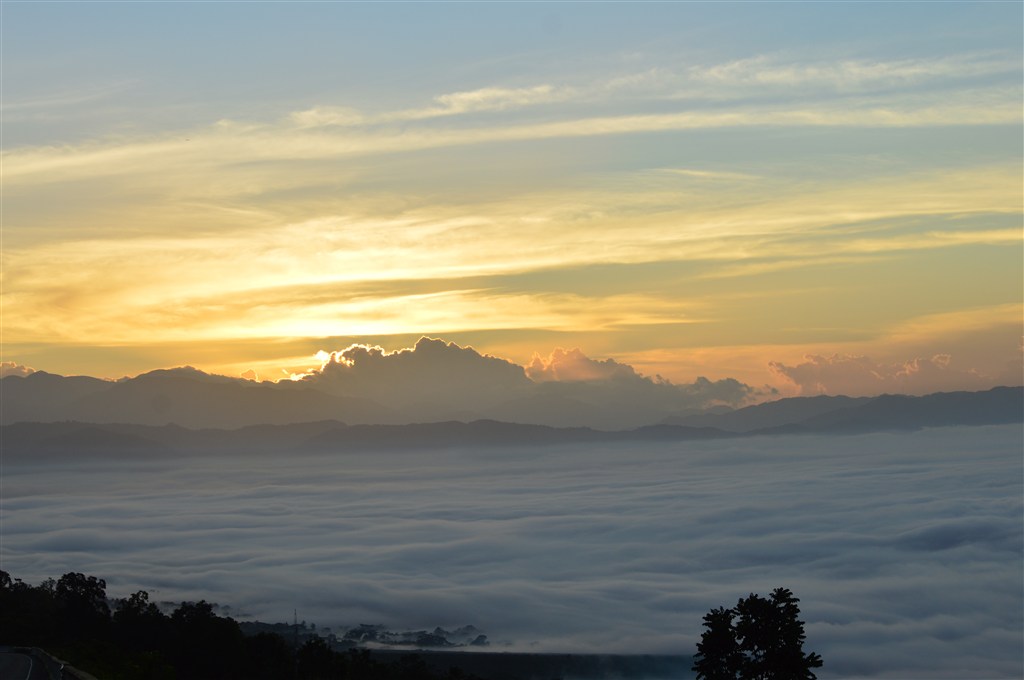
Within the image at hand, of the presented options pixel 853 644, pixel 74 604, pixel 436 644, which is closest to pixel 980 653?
pixel 853 644

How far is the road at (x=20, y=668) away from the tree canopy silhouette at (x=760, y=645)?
25.8 meters

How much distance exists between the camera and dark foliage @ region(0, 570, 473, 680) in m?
72.6

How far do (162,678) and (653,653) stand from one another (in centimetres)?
13816

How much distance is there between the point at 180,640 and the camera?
75.6m

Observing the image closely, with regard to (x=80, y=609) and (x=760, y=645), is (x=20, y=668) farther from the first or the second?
(x=80, y=609)

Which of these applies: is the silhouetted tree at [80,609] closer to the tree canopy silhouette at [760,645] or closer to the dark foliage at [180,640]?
the dark foliage at [180,640]

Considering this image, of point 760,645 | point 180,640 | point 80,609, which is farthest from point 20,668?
point 80,609

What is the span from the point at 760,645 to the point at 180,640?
1893 inches

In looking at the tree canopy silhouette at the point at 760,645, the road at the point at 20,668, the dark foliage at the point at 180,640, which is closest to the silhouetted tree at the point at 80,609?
the dark foliage at the point at 180,640

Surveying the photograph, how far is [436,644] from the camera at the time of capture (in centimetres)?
17750

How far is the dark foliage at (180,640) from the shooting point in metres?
72.6

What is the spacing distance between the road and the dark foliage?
12905mm

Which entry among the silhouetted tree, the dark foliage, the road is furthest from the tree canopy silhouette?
the silhouetted tree

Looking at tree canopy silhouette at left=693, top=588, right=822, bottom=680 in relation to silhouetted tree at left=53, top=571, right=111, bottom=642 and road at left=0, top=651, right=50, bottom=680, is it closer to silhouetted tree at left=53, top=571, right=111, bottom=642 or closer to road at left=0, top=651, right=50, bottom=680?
road at left=0, top=651, right=50, bottom=680
